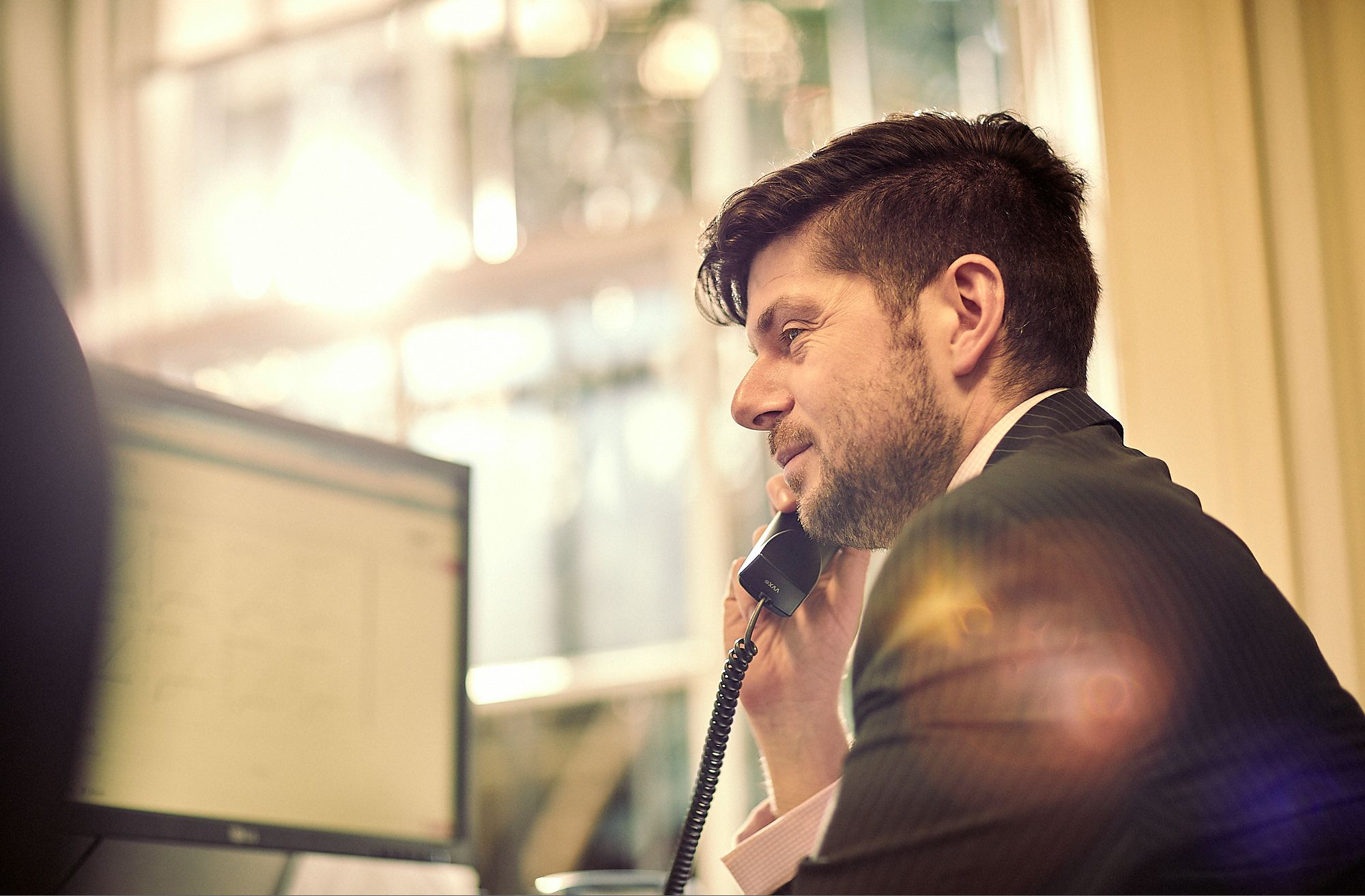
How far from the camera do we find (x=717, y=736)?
3.96ft

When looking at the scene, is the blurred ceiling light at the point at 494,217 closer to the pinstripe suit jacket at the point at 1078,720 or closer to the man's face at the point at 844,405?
the man's face at the point at 844,405

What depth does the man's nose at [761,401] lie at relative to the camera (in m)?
1.09

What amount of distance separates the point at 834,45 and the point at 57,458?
2.12m

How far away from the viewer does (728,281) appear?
4.10 feet

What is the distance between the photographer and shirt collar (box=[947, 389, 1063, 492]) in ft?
2.98

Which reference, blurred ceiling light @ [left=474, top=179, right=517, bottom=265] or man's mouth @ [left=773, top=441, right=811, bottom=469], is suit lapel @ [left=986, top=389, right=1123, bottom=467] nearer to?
man's mouth @ [left=773, top=441, right=811, bottom=469]

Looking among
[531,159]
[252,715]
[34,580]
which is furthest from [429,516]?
[531,159]

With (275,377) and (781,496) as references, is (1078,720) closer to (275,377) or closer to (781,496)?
(781,496)

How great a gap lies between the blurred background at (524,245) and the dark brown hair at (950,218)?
0.53 metres

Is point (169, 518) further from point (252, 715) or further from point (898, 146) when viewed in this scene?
point (898, 146)

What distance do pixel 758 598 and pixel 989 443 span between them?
1.26ft

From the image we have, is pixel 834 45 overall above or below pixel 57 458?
above

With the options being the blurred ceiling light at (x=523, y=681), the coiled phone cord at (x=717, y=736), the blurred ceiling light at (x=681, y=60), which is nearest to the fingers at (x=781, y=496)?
the coiled phone cord at (x=717, y=736)

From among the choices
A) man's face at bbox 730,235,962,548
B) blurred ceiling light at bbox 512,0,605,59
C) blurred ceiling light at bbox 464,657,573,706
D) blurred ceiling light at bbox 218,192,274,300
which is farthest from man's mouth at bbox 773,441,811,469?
blurred ceiling light at bbox 218,192,274,300
